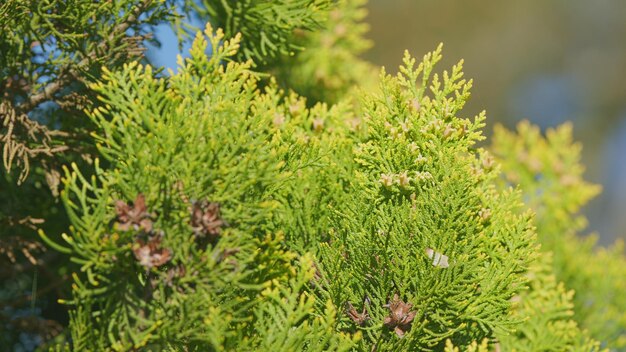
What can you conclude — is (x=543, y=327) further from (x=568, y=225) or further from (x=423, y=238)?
(x=568, y=225)

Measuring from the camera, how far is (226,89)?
1.61m

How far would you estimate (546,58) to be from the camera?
11.3m

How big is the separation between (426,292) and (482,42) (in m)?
10.2

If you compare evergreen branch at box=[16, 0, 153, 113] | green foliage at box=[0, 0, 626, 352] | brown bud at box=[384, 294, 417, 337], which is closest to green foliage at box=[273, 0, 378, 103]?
green foliage at box=[0, 0, 626, 352]

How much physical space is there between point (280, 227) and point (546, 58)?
10.8 m

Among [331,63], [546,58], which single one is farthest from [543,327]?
[546,58]

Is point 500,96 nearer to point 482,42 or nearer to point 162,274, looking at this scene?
point 482,42

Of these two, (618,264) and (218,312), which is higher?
(618,264)

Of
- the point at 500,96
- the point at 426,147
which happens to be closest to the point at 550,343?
the point at 426,147

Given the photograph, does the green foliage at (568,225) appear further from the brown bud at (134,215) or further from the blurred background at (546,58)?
the blurred background at (546,58)

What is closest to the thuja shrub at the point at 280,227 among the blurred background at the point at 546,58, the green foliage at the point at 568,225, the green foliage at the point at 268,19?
the green foliage at the point at 268,19

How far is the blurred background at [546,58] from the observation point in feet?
34.9

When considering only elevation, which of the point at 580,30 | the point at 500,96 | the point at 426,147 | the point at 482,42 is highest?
the point at 580,30

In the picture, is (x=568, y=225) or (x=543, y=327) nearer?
(x=543, y=327)
